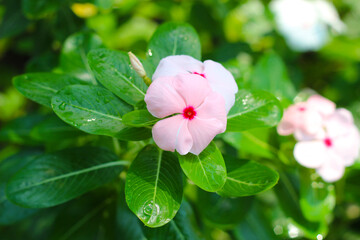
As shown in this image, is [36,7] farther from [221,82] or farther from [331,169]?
[331,169]

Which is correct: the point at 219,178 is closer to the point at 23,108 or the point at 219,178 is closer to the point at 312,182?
the point at 312,182

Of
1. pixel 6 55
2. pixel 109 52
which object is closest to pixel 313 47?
pixel 109 52

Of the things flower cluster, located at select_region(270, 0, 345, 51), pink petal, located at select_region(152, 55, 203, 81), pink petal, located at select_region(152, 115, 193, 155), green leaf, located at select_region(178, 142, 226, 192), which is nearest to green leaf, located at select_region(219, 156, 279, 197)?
green leaf, located at select_region(178, 142, 226, 192)

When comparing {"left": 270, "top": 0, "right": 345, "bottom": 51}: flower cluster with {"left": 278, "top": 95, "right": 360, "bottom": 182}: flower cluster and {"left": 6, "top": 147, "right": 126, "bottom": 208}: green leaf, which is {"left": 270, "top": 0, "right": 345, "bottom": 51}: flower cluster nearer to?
{"left": 278, "top": 95, "right": 360, "bottom": 182}: flower cluster

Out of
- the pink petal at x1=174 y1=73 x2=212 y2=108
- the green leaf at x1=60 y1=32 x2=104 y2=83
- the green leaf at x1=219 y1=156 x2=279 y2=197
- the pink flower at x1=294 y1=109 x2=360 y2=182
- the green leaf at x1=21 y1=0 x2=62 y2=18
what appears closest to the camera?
the pink petal at x1=174 y1=73 x2=212 y2=108

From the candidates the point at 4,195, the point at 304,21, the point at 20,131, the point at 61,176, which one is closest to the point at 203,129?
the point at 61,176

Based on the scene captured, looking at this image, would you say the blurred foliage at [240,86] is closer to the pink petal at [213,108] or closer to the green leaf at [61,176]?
the green leaf at [61,176]

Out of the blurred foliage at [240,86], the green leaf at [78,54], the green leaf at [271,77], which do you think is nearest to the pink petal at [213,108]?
the blurred foliage at [240,86]
